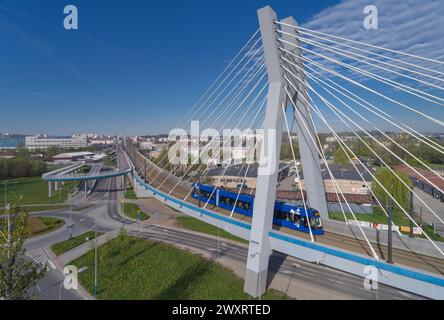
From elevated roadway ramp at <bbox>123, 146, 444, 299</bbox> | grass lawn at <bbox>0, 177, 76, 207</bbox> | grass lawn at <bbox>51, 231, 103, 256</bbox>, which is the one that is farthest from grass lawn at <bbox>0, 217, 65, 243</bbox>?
elevated roadway ramp at <bbox>123, 146, 444, 299</bbox>

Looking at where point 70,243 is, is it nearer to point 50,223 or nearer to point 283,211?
point 50,223

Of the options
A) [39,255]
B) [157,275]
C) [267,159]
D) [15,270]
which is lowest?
[39,255]

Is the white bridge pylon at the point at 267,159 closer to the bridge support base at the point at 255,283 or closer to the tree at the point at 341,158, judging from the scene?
the bridge support base at the point at 255,283

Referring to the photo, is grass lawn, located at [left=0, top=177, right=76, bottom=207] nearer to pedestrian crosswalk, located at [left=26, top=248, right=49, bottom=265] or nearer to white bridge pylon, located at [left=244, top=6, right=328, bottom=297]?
pedestrian crosswalk, located at [left=26, top=248, right=49, bottom=265]

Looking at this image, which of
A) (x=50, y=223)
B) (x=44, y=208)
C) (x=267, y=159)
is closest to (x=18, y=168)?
(x=44, y=208)

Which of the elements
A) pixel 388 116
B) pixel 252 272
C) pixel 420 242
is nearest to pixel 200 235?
pixel 252 272
